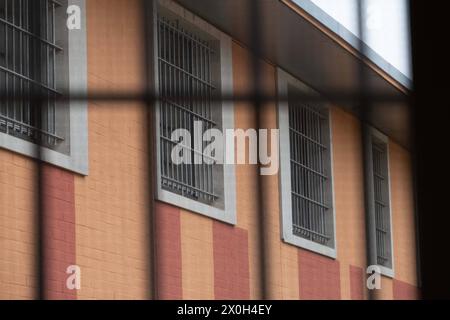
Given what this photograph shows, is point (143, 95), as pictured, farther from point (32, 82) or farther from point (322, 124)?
point (322, 124)

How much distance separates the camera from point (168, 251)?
11.8 ft

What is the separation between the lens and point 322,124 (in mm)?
3605

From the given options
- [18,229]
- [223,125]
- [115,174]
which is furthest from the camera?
[115,174]

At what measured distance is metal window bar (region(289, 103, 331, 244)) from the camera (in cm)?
362

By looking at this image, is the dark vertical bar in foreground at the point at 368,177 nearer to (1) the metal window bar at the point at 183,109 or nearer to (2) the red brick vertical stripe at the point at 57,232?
(1) the metal window bar at the point at 183,109

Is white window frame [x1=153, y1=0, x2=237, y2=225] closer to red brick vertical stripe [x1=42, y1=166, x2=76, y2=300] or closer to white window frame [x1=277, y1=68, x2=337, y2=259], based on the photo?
white window frame [x1=277, y1=68, x2=337, y2=259]

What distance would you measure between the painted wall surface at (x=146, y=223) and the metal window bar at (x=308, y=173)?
2.0 inches

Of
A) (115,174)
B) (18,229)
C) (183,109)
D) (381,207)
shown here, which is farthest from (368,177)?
(18,229)

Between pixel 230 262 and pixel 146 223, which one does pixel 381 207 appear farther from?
pixel 146 223

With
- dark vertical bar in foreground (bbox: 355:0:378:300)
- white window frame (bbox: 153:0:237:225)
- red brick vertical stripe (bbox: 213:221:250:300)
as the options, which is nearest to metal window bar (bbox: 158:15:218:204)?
white window frame (bbox: 153:0:237:225)

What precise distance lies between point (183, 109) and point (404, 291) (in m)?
0.90

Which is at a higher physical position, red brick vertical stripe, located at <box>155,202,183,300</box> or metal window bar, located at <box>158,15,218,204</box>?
metal window bar, located at <box>158,15,218,204</box>

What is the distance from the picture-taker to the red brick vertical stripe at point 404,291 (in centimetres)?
354

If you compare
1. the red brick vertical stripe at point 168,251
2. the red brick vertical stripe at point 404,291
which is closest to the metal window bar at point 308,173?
the red brick vertical stripe at point 404,291
